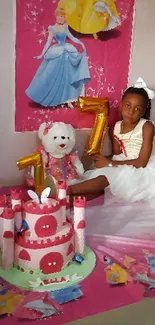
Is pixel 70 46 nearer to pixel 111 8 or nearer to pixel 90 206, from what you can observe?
pixel 111 8

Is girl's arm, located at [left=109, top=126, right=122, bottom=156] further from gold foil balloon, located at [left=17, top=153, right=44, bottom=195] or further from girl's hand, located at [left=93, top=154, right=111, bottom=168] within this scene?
gold foil balloon, located at [left=17, top=153, right=44, bottom=195]

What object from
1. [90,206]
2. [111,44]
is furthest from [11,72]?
[90,206]

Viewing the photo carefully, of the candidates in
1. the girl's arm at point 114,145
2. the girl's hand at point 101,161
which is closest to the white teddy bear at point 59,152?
the girl's hand at point 101,161

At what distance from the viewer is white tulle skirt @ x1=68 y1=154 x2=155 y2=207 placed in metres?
1.84

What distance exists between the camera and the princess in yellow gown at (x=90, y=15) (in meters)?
1.86

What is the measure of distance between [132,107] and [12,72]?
56 centimetres

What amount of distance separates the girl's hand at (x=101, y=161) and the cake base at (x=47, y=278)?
71 cm

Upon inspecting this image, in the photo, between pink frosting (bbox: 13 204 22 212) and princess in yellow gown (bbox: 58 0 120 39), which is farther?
princess in yellow gown (bbox: 58 0 120 39)

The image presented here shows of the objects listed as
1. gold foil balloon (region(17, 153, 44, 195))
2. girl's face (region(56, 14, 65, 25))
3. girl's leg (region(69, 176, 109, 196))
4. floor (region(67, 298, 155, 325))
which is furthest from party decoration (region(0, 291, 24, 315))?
girl's face (region(56, 14, 65, 25))

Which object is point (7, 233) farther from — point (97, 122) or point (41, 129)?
point (97, 122)

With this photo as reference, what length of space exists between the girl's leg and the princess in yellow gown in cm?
65

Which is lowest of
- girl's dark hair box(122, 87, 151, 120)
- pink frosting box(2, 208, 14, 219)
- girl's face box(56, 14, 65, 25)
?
pink frosting box(2, 208, 14, 219)

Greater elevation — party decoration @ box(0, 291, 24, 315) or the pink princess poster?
the pink princess poster

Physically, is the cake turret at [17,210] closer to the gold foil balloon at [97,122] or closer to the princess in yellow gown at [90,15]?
the gold foil balloon at [97,122]
